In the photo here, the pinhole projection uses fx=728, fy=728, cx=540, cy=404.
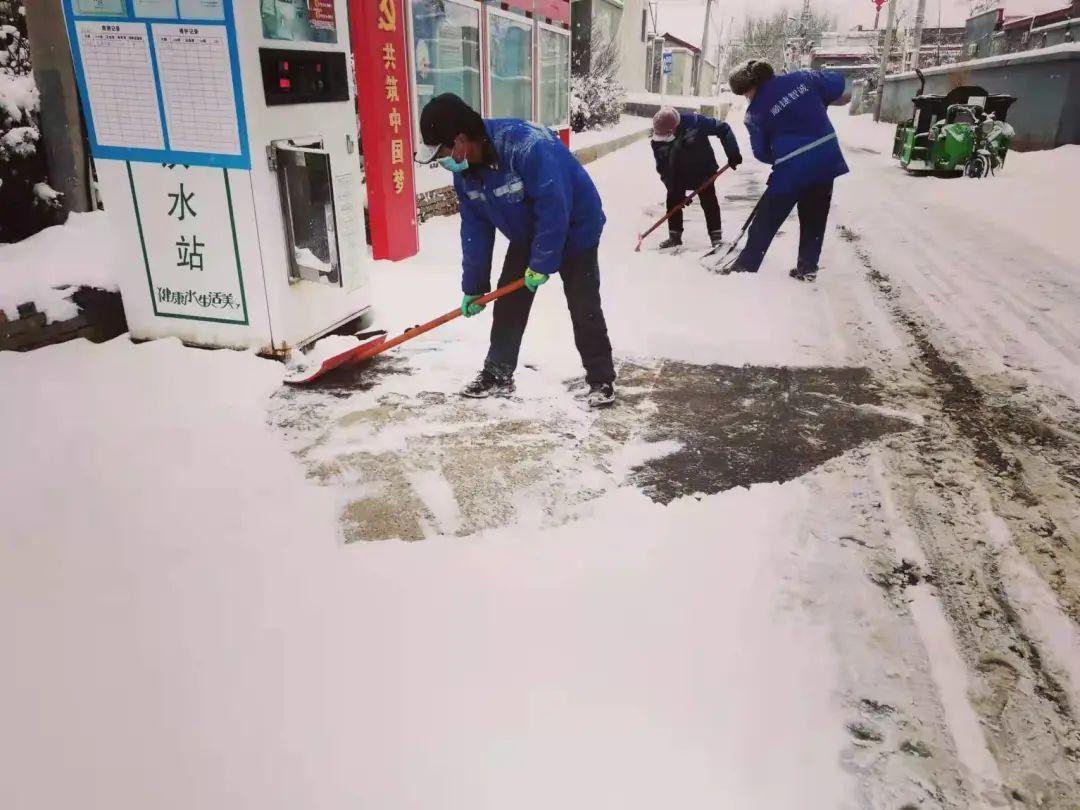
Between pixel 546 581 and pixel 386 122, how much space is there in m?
4.11

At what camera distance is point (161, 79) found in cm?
316

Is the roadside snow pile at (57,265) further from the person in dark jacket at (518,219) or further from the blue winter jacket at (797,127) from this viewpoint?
the blue winter jacket at (797,127)

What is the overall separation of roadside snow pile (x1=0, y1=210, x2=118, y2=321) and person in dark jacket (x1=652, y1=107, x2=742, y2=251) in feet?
13.7

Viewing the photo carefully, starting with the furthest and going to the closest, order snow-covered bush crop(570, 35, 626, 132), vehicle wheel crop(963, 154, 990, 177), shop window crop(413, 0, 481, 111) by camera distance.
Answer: snow-covered bush crop(570, 35, 626, 132), vehicle wheel crop(963, 154, 990, 177), shop window crop(413, 0, 481, 111)

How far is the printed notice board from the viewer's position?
3.04 metres

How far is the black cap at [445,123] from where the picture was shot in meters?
2.67

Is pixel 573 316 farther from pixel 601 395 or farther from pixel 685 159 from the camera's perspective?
pixel 685 159

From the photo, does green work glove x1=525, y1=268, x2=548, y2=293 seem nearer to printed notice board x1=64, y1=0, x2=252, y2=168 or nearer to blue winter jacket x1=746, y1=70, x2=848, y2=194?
printed notice board x1=64, y1=0, x2=252, y2=168

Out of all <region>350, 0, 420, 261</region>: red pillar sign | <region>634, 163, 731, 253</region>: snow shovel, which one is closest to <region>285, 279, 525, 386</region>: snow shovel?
<region>350, 0, 420, 261</region>: red pillar sign


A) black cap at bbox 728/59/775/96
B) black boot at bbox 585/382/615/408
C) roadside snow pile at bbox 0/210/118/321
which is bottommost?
black boot at bbox 585/382/615/408

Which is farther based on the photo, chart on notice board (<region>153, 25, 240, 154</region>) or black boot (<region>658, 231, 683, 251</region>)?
black boot (<region>658, 231, 683, 251</region>)

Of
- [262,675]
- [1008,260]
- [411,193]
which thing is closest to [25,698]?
[262,675]

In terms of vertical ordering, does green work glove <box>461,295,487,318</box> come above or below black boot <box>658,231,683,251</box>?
above

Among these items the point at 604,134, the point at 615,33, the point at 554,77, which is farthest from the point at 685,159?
the point at 615,33
